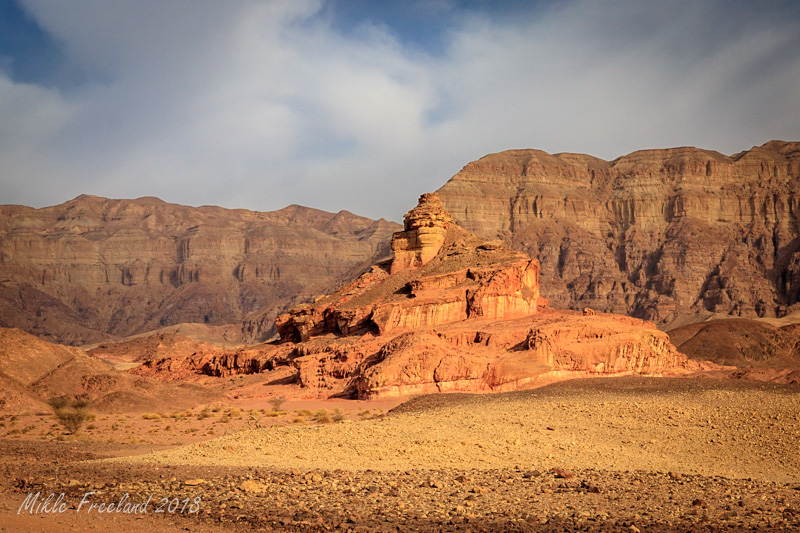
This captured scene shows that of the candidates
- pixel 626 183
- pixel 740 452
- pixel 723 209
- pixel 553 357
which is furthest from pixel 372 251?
pixel 740 452

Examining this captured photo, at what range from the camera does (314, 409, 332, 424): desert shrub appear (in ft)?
87.1

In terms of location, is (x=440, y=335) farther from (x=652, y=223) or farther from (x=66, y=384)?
(x=652, y=223)

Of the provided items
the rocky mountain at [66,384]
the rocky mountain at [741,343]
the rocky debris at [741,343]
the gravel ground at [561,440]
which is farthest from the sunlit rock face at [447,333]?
the rocky debris at [741,343]

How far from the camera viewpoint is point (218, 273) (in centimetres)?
18100

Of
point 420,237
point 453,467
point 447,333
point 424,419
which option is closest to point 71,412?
point 424,419

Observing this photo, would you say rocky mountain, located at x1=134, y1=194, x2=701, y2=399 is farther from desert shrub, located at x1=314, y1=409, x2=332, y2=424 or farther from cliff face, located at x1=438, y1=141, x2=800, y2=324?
cliff face, located at x1=438, y1=141, x2=800, y2=324

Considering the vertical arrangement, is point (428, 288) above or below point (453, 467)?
above

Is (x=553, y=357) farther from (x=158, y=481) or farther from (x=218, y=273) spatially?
(x=218, y=273)

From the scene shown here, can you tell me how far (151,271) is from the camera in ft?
597

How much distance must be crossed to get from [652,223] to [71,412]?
131 metres

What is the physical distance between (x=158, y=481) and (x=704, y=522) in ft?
30.7

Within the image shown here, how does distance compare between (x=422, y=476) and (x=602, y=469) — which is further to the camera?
(x=602, y=469)

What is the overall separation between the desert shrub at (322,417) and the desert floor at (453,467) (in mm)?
146

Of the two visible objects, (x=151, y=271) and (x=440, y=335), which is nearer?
(x=440, y=335)
